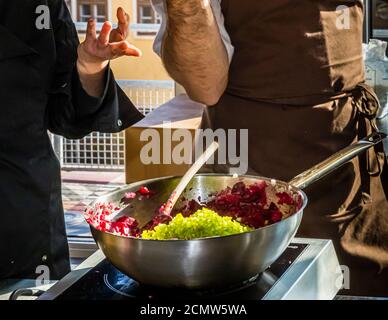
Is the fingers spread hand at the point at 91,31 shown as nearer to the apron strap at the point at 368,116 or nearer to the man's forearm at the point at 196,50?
A: the man's forearm at the point at 196,50

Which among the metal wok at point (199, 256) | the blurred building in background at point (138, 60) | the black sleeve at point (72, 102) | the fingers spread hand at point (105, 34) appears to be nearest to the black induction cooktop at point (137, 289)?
the metal wok at point (199, 256)

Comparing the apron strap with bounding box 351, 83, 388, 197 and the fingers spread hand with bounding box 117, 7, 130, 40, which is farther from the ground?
the fingers spread hand with bounding box 117, 7, 130, 40

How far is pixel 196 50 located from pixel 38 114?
363mm

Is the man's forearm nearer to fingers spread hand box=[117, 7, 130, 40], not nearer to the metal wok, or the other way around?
fingers spread hand box=[117, 7, 130, 40]

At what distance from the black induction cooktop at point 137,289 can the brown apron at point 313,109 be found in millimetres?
537

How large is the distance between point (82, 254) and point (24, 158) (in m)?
→ 1.08

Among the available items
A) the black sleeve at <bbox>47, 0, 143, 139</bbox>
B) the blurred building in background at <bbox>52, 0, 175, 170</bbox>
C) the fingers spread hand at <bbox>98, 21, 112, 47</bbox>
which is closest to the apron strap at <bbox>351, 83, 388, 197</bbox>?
the black sleeve at <bbox>47, 0, 143, 139</bbox>

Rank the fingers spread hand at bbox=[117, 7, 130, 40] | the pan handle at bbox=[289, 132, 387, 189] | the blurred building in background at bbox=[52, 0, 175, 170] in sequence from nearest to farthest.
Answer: the pan handle at bbox=[289, 132, 387, 189] → the fingers spread hand at bbox=[117, 7, 130, 40] → the blurred building in background at bbox=[52, 0, 175, 170]

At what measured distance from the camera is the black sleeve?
1.44 meters

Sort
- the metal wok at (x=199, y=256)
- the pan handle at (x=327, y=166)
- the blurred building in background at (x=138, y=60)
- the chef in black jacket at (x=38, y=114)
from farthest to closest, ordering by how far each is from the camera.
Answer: the blurred building in background at (x=138, y=60) → the chef in black jacket at (x=38, y=114) → the pan handle at (x=327, y=166) → the metal wok at (x=199, y=256)

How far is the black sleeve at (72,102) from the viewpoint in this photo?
4.73 ft

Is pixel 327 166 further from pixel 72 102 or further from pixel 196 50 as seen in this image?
pixel 72 102
